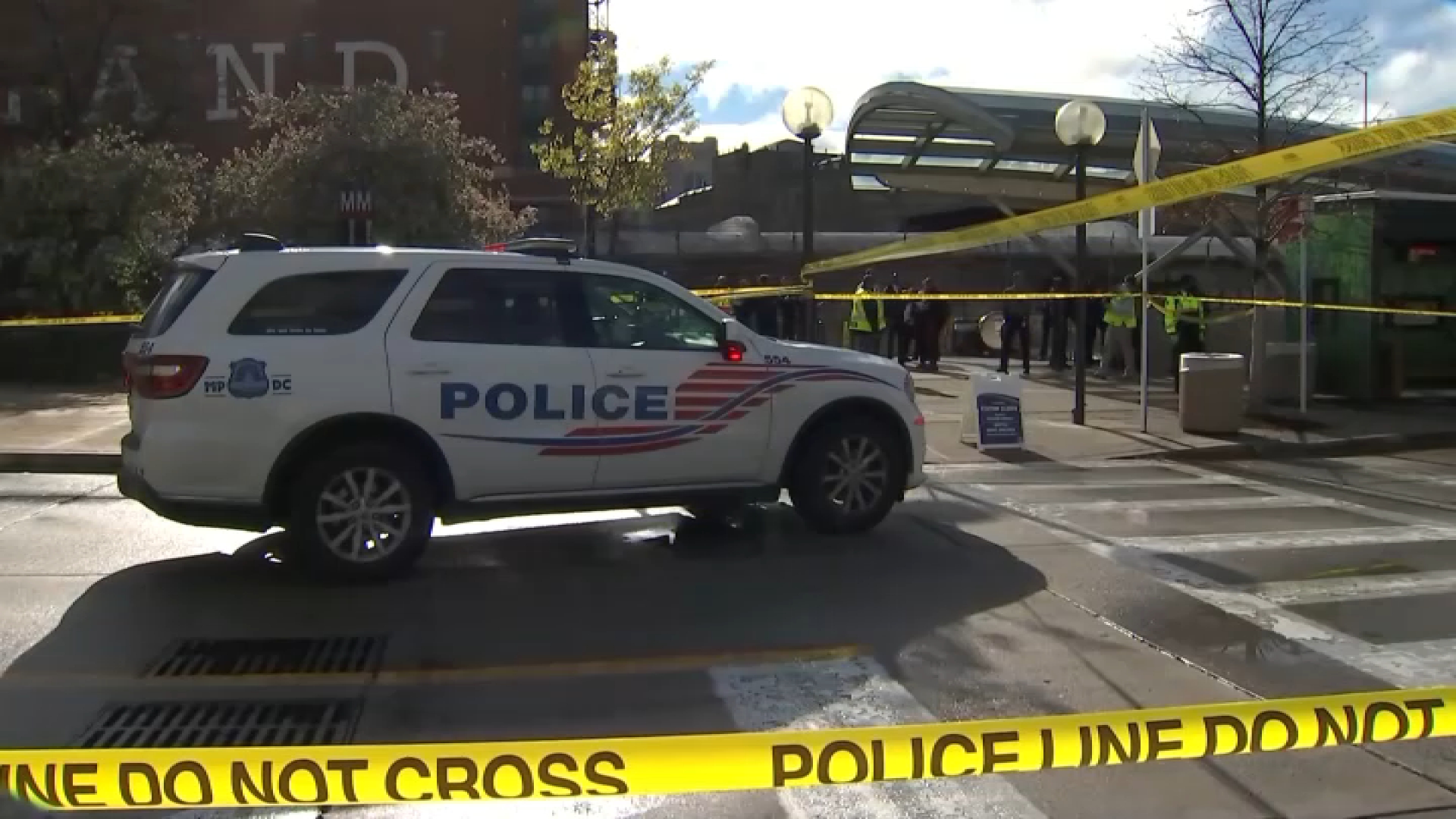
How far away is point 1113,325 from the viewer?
19.7 m

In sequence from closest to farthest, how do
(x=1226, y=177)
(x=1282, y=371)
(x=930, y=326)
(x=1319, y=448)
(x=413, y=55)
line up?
(x=1226, y=177)
(x=1319, y=448)
(x=1282, y=371)
(x=930, y=326)
(x=413, y=55)

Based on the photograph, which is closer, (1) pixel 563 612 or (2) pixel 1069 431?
(1) pixel 563 612

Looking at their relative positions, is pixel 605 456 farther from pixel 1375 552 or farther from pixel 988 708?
pixel 1375 552

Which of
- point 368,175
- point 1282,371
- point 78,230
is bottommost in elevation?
point 1282,371

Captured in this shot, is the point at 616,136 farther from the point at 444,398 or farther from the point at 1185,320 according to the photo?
the point at 444,398

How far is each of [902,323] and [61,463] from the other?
44.6ft

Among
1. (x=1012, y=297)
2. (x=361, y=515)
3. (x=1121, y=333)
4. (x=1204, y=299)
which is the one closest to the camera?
(x=361, y=515)

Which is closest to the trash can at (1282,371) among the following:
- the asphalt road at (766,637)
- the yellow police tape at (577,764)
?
the asphalt road at (766,637)

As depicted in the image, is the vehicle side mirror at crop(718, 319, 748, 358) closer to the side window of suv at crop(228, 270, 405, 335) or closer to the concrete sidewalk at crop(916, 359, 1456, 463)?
the side window of suv at crop(228, 270, 405, 335)

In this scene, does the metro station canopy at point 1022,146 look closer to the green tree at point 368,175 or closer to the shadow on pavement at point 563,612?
the green tree at point 368,175

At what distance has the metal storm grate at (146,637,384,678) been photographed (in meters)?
5.48

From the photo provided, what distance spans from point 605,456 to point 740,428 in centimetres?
87

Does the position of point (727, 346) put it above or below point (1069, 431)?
above

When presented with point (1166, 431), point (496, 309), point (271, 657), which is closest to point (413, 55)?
point (1166, 431)
